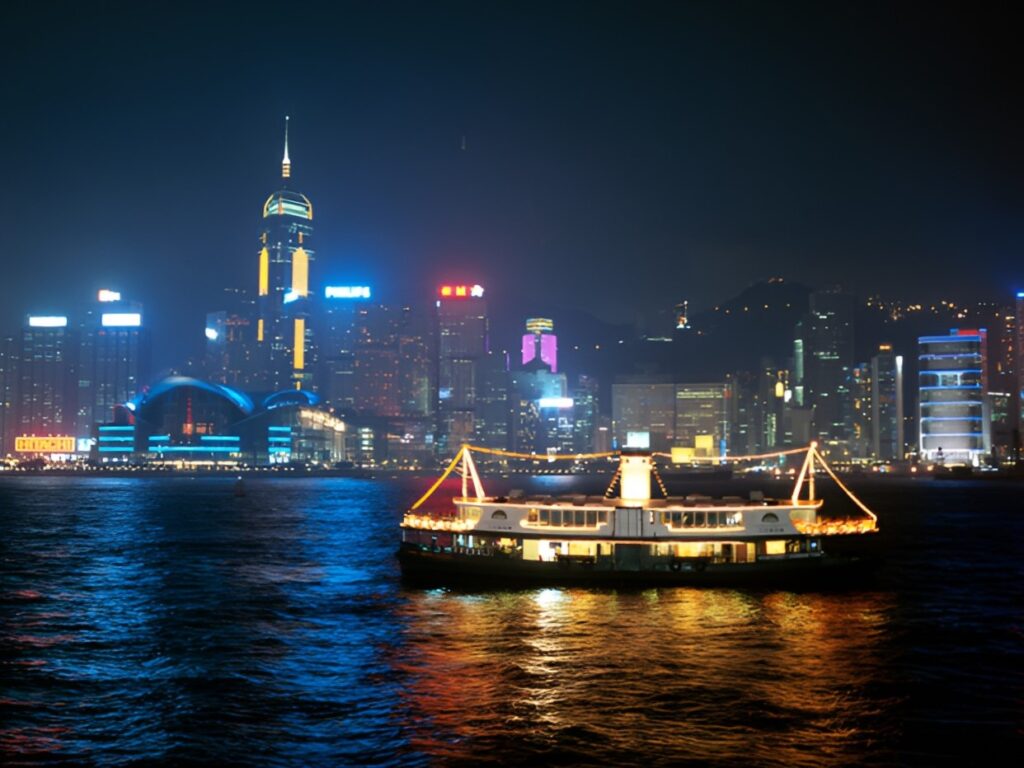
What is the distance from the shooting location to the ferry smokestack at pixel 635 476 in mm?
60344

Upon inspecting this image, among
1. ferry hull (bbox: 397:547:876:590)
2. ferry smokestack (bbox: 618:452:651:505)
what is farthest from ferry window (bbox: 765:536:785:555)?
ferry smokestack (bbox: 618:452:651:505)

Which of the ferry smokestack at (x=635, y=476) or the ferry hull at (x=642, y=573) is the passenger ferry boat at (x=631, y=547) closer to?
the ferry hull at (x=642, y=573)

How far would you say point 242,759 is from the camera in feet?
88.3

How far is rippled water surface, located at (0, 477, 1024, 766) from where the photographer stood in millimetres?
28266

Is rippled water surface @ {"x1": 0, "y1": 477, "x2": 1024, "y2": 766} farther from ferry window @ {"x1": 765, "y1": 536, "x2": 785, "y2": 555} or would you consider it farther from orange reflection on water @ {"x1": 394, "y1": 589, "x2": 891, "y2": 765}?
ferry window @ {"x1": 765, "y1": 536, "x2": 785, "y2": 555}

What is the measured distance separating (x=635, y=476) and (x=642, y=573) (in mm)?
6969

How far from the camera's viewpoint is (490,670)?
36.9 meters

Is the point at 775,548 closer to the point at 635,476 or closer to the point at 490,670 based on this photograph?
the point at 635,476

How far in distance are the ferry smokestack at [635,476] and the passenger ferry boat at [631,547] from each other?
1.70 m

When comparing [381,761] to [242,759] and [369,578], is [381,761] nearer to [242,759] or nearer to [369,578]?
[242,759]

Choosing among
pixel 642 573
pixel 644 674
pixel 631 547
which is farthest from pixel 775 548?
pixel 644 674

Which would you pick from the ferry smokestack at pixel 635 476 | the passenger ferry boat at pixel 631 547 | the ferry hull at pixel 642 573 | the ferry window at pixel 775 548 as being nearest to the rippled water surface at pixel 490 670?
the ferry hull at pixel 642 573

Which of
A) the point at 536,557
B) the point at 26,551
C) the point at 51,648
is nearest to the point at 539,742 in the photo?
the point at 51,648

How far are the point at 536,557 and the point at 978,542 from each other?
51861 mm
